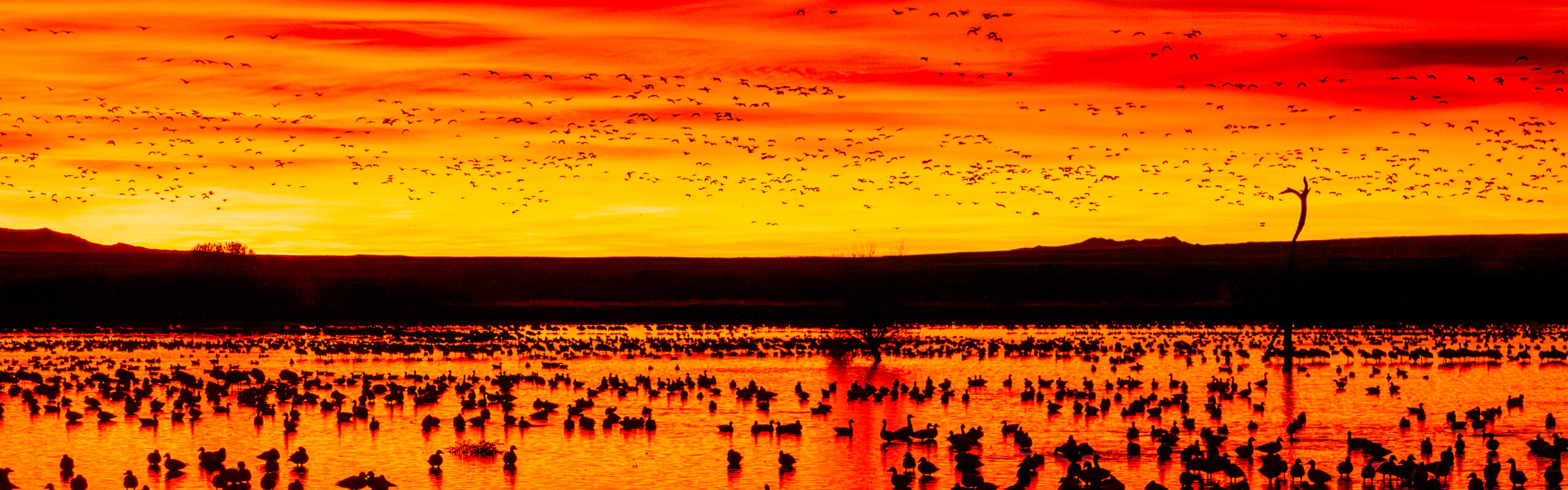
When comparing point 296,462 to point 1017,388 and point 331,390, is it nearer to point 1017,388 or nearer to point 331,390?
point 331,390

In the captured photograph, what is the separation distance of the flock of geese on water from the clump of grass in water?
1.55 ft

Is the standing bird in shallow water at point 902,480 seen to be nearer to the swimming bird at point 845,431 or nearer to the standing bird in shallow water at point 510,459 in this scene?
the standing bird in shallow water at point 510,459

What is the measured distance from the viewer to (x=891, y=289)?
71.2 metres

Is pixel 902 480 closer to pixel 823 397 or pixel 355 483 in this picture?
pixel 355 483

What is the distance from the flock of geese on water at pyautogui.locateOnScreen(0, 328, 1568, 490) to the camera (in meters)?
23.1

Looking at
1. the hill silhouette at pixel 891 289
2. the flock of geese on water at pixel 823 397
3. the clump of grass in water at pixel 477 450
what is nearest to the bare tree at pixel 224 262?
the hill silhouette at pixel 891 289

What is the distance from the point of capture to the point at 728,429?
2977 cm

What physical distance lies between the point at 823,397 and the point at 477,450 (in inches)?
454

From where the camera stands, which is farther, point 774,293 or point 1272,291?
point 774,293

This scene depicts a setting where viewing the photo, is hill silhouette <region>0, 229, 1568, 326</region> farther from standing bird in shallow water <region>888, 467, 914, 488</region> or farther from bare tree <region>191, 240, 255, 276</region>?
standing bird in shallow water <region>888, 467, 914, 488</region>

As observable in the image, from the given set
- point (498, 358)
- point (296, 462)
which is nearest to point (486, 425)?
point (296, 462)

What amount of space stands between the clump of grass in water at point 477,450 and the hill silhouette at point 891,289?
3791 cm

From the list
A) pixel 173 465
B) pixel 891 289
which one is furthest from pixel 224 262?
pixel 173 465

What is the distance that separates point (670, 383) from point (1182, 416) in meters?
12.3
